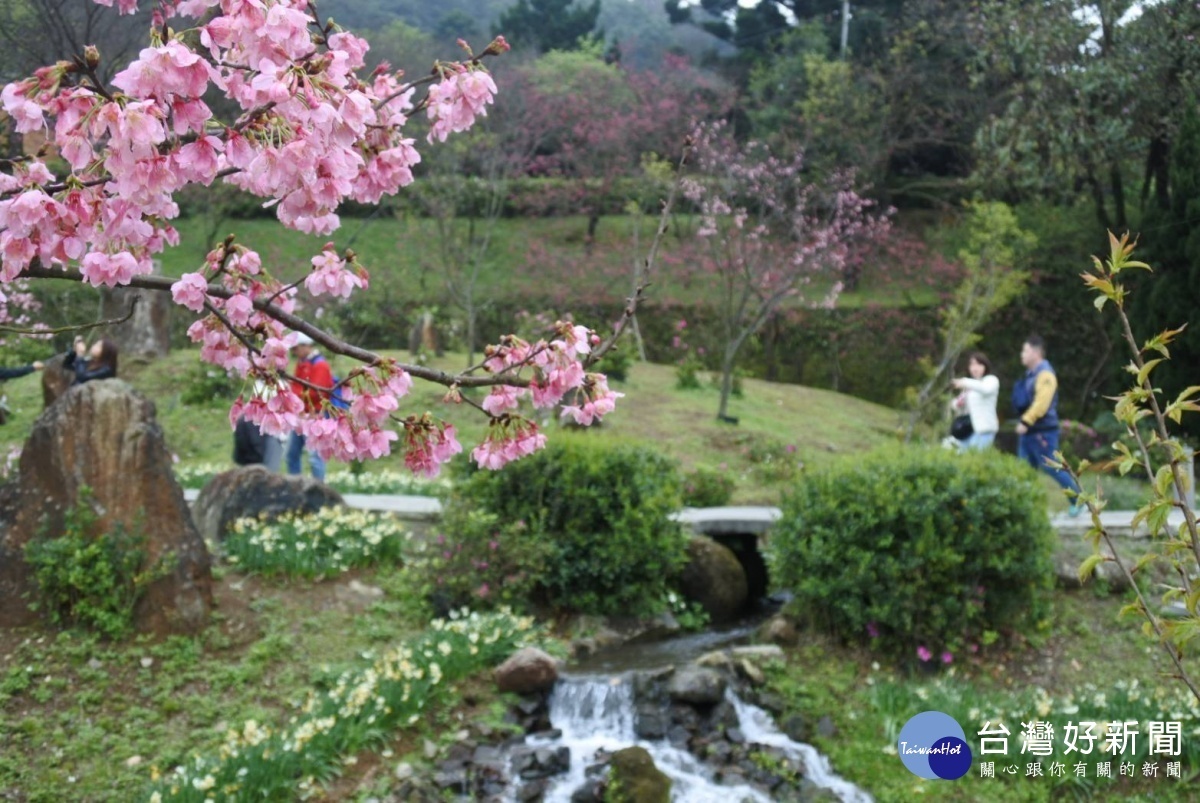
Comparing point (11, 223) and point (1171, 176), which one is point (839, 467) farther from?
point (1171, 176)

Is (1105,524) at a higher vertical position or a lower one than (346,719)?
higher

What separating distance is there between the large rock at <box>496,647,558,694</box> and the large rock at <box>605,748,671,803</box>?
2.63ft

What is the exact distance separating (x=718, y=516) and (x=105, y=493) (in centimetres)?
452

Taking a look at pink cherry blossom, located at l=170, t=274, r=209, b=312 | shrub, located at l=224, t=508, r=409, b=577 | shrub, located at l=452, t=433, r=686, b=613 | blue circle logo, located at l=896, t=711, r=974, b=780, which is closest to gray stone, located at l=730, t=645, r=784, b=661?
shrub, located at l=452, t=433, r=686, b=613

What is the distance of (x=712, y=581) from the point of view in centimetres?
746

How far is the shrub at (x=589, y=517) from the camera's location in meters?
6.48

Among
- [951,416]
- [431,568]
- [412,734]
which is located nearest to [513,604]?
[431,568]

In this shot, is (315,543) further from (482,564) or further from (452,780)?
(452,780)

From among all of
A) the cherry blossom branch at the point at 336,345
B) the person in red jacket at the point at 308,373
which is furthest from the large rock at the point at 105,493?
the cherry blossom branch at the point at 336,345

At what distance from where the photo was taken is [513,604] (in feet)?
20.7

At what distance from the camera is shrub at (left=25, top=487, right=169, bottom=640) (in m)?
5.05

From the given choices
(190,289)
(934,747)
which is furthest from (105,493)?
(934,747)

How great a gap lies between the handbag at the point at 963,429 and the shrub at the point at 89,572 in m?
6.02

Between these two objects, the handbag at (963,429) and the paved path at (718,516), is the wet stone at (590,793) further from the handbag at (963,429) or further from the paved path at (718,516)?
the handbag at (963,429)
